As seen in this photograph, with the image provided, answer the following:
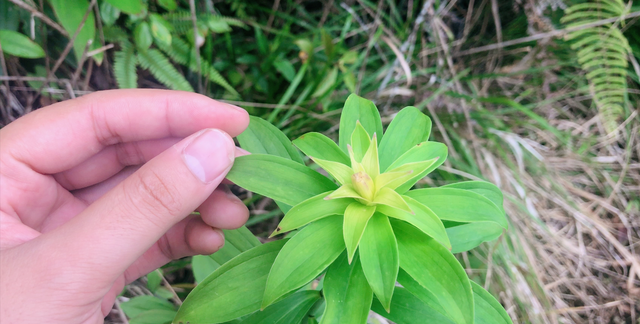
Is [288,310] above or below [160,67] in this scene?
below

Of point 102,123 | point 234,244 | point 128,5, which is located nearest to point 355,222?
point 234,244

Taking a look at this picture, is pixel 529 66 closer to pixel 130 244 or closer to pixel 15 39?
pixel 130 244

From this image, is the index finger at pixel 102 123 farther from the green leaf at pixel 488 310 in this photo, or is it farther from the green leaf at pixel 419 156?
the green leaf at pixel 488 310

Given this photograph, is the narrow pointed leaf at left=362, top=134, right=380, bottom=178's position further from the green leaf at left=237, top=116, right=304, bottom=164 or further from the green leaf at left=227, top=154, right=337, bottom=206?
the green leaf at left=237, top=116, right=304, bottom=164

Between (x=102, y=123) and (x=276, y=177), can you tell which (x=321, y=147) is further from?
(x=102, y=123)

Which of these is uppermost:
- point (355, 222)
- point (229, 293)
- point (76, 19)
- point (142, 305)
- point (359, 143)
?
point (76, 19)

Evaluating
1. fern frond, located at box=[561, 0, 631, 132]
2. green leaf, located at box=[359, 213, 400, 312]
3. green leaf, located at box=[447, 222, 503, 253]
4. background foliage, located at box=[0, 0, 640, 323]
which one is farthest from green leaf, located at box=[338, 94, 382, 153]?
fern frond, located at box=[561, 0, 631, 132]

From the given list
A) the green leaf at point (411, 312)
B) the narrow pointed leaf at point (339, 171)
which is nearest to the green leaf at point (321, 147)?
the narrow pointed leaf at point (339, 171)
